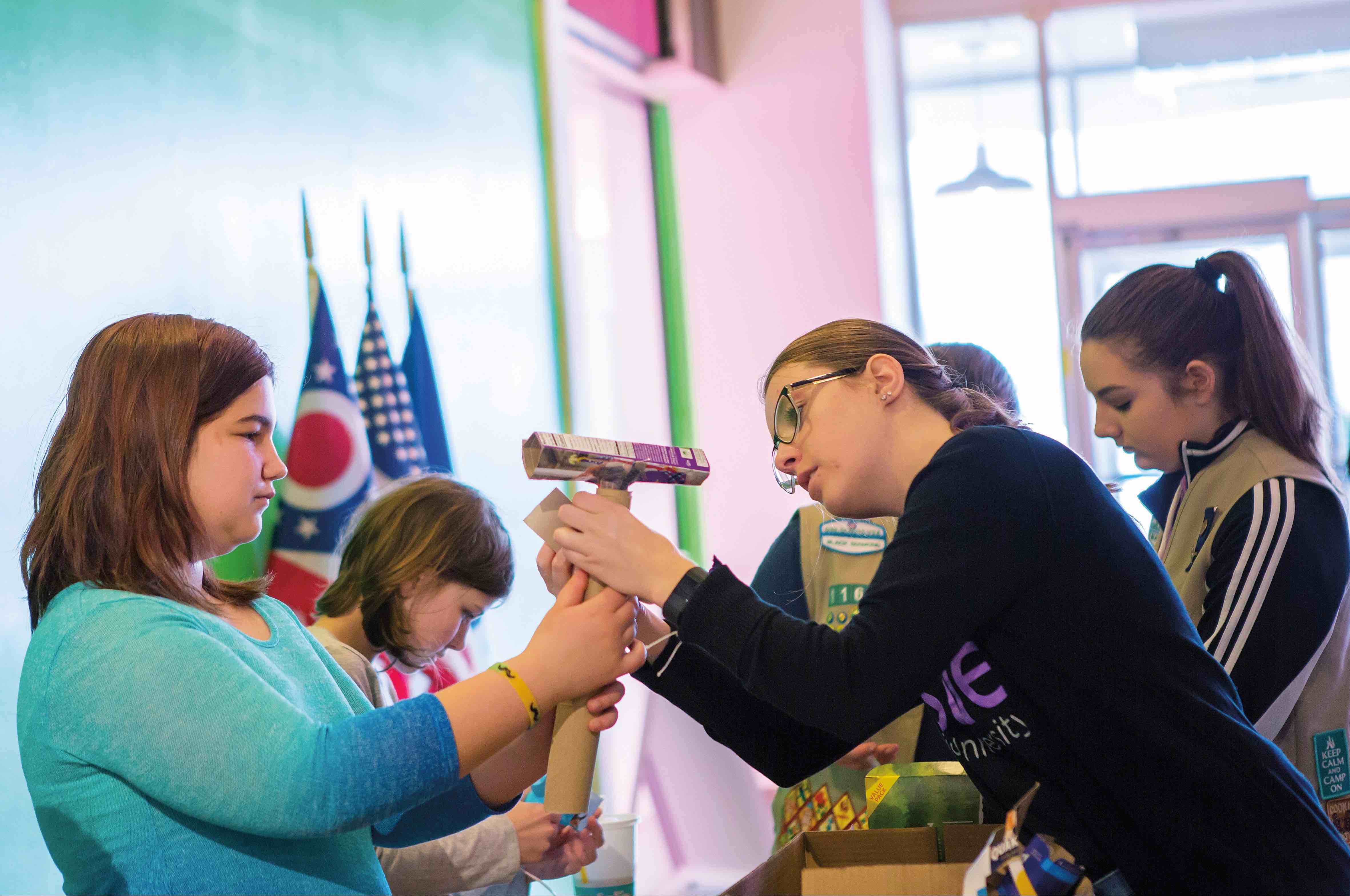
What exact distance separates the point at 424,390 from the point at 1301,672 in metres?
2.08

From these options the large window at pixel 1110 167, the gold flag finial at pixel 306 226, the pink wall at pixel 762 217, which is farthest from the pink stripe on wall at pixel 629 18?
the gold flag finial at pixel 306 226

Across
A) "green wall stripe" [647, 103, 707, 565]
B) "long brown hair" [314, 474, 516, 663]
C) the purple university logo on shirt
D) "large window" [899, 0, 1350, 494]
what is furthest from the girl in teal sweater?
"large window" [899, 0, 1350, 494]

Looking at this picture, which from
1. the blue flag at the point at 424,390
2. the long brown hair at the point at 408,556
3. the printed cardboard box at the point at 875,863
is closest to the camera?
the printed cardboard box at the point at 875,863

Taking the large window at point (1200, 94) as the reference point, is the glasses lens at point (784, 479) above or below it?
below

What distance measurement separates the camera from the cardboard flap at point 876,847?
4.33ft

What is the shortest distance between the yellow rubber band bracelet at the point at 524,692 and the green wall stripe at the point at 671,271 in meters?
3.91

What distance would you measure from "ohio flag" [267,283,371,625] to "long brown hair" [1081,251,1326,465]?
1542 millimetres

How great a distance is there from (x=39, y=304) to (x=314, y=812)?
1.32 metres

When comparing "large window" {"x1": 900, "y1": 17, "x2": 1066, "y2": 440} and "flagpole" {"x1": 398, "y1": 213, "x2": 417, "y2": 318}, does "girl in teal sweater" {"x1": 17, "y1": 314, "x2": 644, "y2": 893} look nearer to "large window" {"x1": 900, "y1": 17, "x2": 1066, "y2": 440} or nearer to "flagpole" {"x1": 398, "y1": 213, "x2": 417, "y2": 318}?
"flagpole" {"x1": 398, "y1": 213, "x2": 417, "y2": 318}

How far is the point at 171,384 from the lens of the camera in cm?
116

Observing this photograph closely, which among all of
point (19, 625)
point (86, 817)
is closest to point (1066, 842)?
point (86, 817)

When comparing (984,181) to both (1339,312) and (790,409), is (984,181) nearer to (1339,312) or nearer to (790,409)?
(1339,312)

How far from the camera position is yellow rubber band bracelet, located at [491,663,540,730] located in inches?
45.3

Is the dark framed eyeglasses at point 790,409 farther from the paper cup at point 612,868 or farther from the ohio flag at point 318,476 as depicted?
the ohio flag at point 318,476
